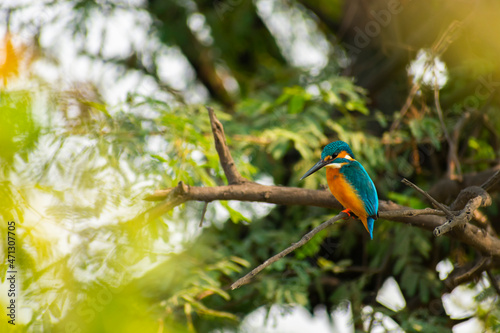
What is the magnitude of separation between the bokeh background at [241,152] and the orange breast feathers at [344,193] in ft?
2.11

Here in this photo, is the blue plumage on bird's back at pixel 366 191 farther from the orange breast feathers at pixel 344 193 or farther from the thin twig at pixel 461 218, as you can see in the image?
the thin twig at pixel 461 218

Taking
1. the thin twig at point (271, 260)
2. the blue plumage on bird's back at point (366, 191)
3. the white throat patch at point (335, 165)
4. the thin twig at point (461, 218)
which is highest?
the white throat patch at point (335, 165)

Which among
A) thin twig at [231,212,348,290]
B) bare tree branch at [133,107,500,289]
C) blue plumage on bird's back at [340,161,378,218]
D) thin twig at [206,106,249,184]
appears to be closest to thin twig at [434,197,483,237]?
bare tree branch at [133,107,500,289]

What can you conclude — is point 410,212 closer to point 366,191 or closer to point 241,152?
point 366,191

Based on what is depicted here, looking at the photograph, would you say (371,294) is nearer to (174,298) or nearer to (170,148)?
(174,298)

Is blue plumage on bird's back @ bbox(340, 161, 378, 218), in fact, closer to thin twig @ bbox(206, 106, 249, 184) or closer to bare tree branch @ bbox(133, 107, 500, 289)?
bare tree branch @ bbox(133, 107, 500, 289)

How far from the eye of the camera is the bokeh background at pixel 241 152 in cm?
144

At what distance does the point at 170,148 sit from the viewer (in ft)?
11.2

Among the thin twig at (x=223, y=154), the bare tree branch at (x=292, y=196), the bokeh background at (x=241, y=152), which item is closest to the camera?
the bokeh background at (x=241, y=152)

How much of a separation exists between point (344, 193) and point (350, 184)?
5 cm

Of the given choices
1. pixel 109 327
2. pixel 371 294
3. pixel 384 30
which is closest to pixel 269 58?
pixel 384 30

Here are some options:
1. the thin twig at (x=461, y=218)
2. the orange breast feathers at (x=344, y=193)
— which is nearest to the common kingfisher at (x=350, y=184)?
the orange breast feathers at (x=344, y=193)

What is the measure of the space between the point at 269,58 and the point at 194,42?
1.38 metres

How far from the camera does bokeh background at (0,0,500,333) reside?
1.44m
